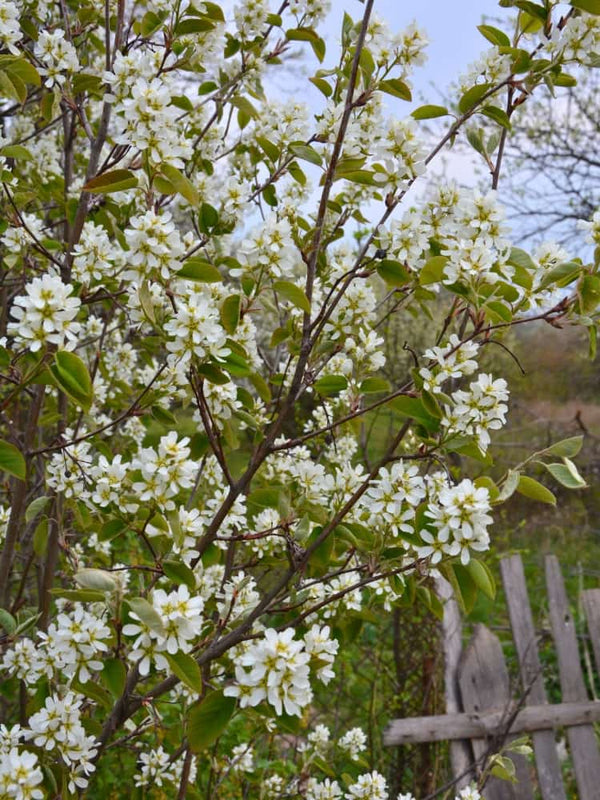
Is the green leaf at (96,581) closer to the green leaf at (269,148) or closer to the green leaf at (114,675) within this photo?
the green leaf at (114,675)

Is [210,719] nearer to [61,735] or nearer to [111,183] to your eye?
[61,735]

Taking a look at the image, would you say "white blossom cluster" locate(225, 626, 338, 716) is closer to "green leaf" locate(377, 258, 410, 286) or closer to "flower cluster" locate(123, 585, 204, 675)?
"flower cluster" locate(123, 585, 204, 675)

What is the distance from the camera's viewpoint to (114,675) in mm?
1181

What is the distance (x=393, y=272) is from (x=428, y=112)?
1.16 feet

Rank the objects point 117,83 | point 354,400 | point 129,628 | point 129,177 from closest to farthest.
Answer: point 129,628
point 129,177
point 117,83
point 354,400

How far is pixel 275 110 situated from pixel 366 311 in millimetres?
769

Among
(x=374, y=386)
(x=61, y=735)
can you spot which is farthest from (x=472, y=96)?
(x=61, y=735)

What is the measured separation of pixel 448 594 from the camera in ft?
10.6

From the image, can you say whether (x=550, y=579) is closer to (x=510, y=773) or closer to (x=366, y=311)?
(x=510, y=773)

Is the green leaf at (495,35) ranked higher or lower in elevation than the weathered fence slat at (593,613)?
higher

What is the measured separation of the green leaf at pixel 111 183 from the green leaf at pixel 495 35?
760 mm

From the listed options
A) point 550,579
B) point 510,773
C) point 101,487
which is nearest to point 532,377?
point 550,579

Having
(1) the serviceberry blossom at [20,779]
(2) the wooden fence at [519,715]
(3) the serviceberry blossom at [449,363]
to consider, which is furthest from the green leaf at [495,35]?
(2) the wooden fence at [519,715]

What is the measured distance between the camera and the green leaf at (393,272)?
1314 mm
